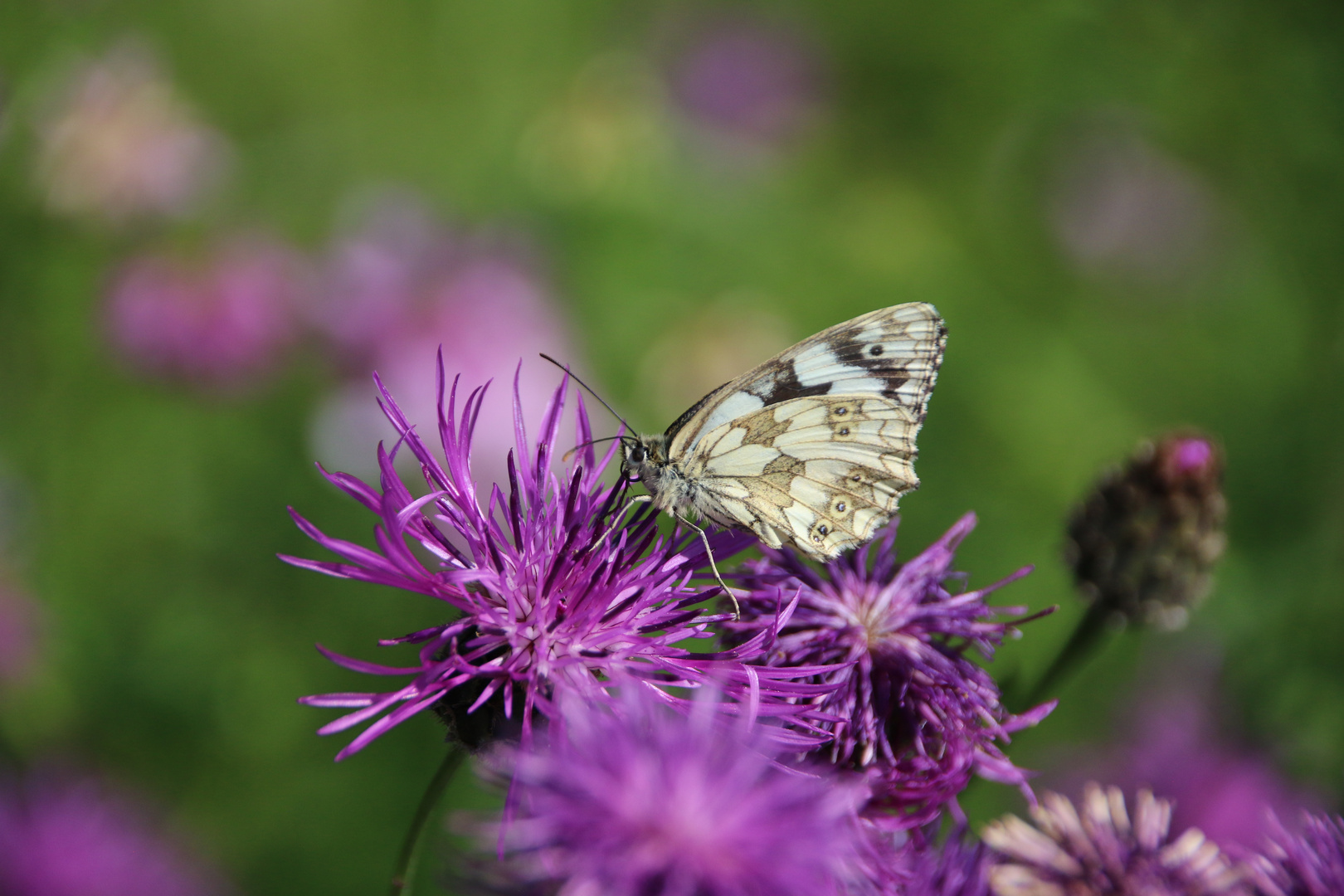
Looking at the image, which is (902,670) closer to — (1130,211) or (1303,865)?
(1303,865)

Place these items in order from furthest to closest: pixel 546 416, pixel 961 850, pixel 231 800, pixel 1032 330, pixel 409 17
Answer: pixel 409 17, pixel 1032 330, pixel 231 800, pixel 546 416, pixel 961 850

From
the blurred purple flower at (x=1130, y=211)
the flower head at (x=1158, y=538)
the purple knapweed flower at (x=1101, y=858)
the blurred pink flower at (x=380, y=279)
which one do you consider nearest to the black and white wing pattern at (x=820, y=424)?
the purple knapweed flower at (x=1101, y=858)

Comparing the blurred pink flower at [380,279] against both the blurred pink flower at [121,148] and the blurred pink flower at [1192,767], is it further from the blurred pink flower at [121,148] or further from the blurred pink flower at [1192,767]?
the blurred pink flower at [1192,767]

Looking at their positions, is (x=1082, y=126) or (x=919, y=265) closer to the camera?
(x=919, y=265)

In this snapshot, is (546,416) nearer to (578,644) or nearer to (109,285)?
(578,644)

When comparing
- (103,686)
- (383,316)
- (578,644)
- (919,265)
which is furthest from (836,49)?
(578,644)

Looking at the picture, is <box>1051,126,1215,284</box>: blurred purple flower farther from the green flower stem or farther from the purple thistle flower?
the green flower stem
